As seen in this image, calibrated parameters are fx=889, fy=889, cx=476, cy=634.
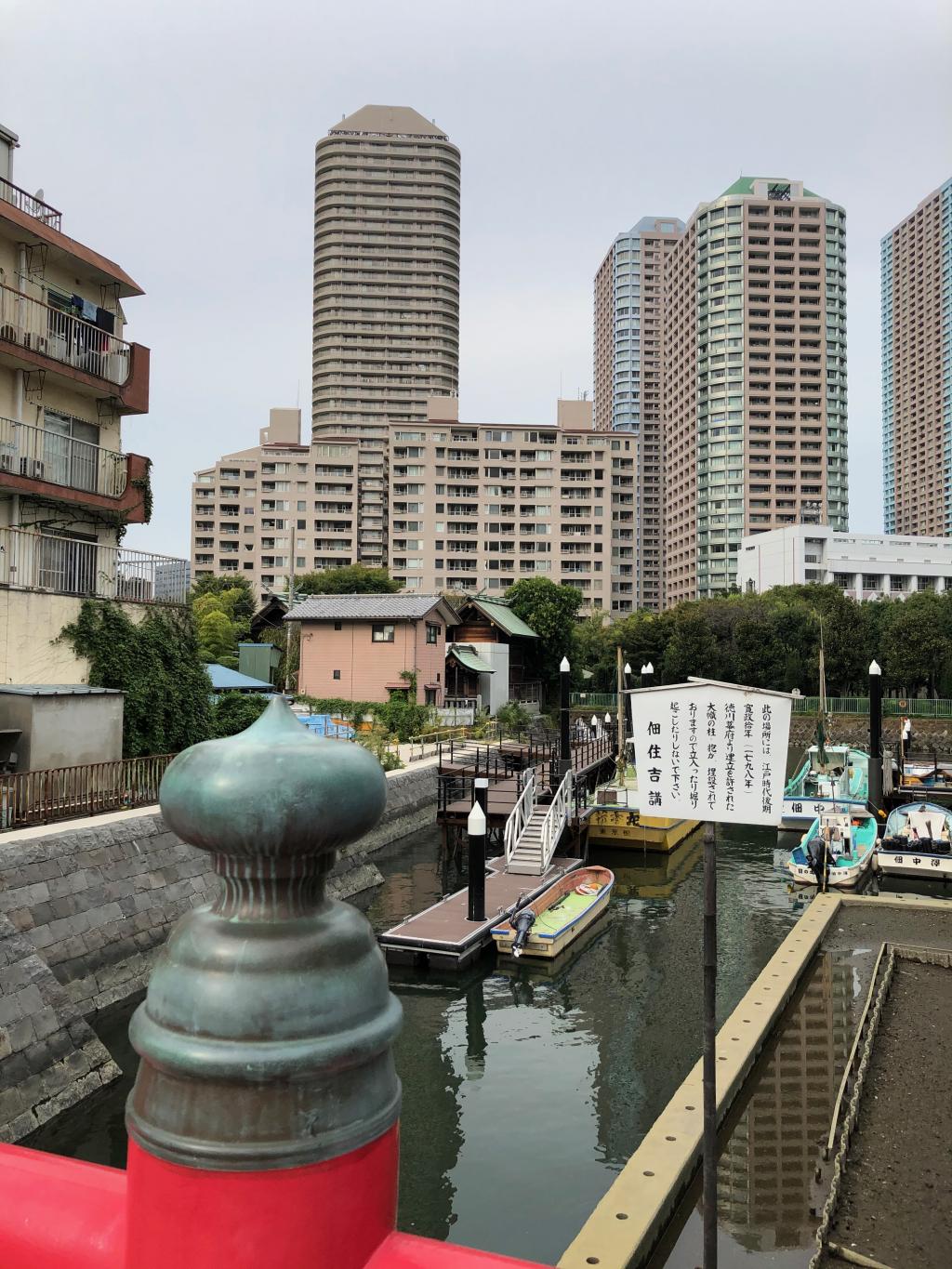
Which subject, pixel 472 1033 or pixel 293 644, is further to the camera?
pixel 293 644

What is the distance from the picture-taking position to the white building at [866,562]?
8275 cm

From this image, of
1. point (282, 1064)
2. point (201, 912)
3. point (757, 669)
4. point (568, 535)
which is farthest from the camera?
point (568, 535)

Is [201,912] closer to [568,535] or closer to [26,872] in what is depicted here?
[26,872]

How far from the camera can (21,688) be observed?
15844 mm

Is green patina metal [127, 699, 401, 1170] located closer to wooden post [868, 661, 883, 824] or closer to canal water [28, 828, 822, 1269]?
canal water [28, 828, 822, 1269]

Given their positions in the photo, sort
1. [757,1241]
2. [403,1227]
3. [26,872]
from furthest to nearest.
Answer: [26,872]
[403,1227]
[757,1241]

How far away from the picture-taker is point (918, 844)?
2288 cm

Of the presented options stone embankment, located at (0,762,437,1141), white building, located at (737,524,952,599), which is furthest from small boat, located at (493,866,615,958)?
white building, located at (737,524,952,599)

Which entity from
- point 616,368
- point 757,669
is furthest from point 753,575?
point 616,368

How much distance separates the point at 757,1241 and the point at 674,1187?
0.73m

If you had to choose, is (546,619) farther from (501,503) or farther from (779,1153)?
(779,1153)

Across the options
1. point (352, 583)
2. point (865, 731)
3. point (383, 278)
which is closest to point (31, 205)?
point (865, 731)

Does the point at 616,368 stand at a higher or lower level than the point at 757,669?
higher

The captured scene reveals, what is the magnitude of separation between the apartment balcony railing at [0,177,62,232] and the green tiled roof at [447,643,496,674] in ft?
91.3
